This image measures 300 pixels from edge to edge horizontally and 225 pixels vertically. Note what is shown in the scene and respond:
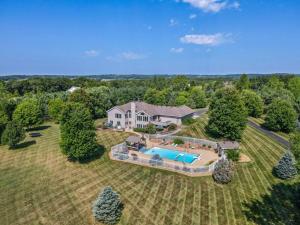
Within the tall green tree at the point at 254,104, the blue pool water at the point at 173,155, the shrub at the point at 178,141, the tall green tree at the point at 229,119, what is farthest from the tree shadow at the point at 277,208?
the tall green tree at the point at 254,104

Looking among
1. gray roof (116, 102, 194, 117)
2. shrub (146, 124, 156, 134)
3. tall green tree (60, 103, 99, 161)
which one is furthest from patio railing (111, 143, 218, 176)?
gray roof (116, 102, 194, 117)

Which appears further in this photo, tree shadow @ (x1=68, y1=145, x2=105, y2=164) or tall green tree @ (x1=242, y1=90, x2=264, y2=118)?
tall green tree @ (x1=242, y1=90, x2=264, y2=118)

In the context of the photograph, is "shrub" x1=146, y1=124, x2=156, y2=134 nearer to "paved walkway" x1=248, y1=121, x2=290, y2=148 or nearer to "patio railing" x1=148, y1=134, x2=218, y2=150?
"patio railing" x1=148, y1=134, x2=218, y2=150

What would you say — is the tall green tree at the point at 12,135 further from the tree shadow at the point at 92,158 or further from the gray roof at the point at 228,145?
the gray roof at the point at 228,145

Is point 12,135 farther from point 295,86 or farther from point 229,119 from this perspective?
point 295,86

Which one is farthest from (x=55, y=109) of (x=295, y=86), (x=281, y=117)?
(x=295, y=86)
